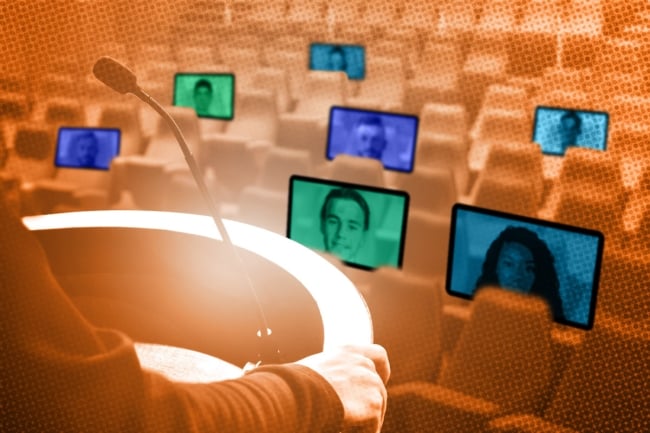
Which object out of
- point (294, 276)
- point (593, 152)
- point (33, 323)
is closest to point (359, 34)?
point (593, 152)

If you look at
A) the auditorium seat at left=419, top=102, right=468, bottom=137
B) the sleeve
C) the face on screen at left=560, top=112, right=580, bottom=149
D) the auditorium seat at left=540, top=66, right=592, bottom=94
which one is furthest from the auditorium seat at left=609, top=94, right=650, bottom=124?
the sleeve

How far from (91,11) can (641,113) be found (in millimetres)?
2657

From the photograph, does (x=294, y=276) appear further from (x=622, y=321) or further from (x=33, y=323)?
(x=622, y=321)

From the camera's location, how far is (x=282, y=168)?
2303mm

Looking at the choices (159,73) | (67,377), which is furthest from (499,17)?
(67,377)

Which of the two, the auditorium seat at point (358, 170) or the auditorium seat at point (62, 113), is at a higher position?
the auditorium seat at point (62, 113)

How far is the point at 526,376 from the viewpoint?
4.37 feet

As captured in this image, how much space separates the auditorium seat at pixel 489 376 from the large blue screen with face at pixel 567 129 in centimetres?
118

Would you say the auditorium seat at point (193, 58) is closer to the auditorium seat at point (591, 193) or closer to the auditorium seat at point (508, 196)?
the auditorium seat at point (508, 196)

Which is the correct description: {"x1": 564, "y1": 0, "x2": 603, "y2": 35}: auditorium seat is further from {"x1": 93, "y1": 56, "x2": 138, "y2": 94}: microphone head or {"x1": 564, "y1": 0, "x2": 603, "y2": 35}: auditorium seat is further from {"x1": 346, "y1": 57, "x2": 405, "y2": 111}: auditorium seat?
{"x1": 93, "y1": 56, "x2": 138, "y2": 94}: microphone head

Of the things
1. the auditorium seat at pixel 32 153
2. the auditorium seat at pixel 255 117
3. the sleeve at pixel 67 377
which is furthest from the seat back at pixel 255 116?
the sleeve at pixel 67 377

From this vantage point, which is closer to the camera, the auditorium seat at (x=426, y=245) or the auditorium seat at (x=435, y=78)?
the auditorium seat at (x=426, y=245)

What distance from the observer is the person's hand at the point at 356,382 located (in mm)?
471

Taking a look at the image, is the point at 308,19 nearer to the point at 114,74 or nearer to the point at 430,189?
the point at 430,189
